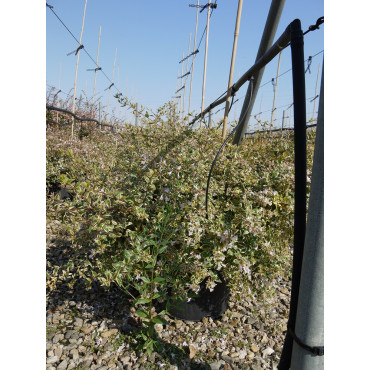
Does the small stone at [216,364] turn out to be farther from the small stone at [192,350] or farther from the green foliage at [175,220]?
the green foliage at [175,220]

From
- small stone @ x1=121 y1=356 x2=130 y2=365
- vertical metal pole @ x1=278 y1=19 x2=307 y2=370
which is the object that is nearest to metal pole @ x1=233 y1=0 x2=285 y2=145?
vertical metal pole @ x1=278 y1=19 x2=307 y2=370

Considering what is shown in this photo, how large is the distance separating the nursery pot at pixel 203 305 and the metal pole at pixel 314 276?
101 centimetres

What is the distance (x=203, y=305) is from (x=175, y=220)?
0.62m

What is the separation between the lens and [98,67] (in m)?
9.62

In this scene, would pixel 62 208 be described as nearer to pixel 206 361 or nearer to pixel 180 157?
pixel 180 157

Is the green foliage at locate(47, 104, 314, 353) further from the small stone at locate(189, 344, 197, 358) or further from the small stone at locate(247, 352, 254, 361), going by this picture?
the small stone at locate(247, 352, 254, 361)

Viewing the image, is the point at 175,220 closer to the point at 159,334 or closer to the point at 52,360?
the point at 159,334

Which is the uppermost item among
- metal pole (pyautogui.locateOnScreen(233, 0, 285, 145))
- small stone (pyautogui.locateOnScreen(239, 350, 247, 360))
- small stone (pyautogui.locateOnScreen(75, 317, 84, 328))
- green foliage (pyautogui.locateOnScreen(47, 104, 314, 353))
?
metal pole (pyautogui.locateOnScreen(233, 0, 285, 145))

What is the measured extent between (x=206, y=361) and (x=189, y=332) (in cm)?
23

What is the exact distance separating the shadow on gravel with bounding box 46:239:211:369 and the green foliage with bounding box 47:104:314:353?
96 mm

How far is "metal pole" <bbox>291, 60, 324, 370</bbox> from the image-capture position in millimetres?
731

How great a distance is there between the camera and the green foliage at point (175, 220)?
1.56m

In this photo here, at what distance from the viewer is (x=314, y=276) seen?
2.51 ft
